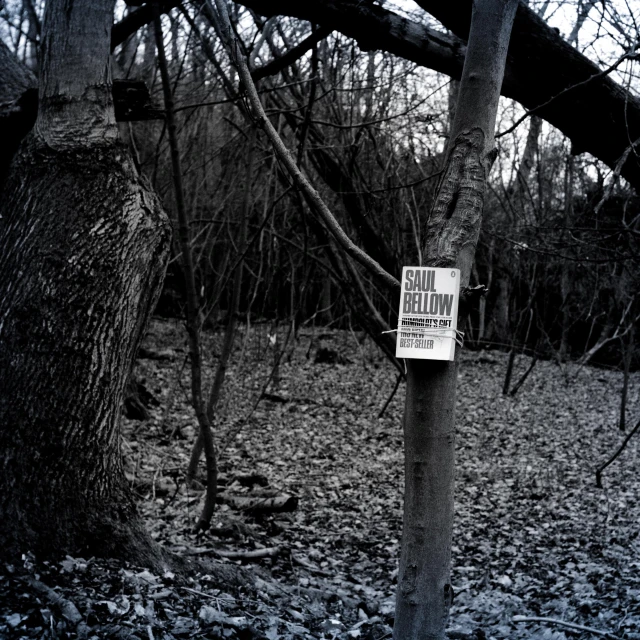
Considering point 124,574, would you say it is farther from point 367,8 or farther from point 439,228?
point 367,8

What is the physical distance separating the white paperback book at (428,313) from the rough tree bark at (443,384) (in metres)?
0.05

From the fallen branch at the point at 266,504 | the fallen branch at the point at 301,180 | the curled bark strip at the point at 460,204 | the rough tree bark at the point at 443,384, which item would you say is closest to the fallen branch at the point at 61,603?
the rough tree bark at the point at 443,384

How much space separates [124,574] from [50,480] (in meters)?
0.54

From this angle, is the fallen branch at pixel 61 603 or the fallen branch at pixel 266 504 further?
the fallen branch at pixel 266 504

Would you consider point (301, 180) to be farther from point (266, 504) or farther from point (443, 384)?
point (266, 504)

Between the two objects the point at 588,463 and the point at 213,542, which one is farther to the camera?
the point at 588,463

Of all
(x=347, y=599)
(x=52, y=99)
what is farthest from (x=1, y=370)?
(x=347, y=599)

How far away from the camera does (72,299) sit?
2.95m

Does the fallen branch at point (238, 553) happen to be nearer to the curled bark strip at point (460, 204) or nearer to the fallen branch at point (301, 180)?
the fallen branch at point (301, 180)

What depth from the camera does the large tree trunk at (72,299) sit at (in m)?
2.84

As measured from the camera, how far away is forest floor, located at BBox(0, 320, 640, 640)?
280cm

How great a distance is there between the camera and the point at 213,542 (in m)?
4.61

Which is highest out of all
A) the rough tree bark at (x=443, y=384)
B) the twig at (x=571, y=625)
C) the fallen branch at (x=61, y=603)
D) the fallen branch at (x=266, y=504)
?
the rough tree bark at (x=443, y=384)

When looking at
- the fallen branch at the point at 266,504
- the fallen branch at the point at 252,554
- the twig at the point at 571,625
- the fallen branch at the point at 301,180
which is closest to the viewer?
the fallen branch at the point at 301,180
